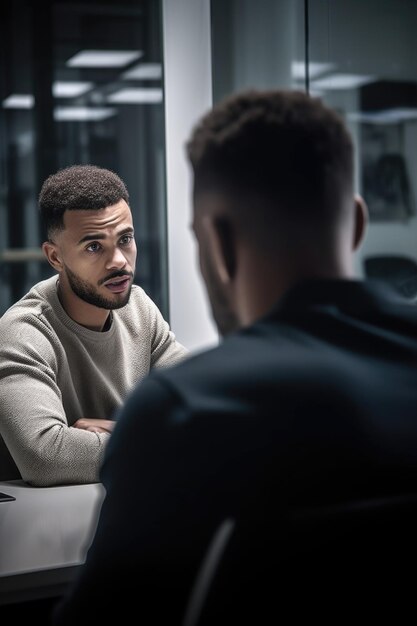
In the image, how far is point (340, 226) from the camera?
839 mm

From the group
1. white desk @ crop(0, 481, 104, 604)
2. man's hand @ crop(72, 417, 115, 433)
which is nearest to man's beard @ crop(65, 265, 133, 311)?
man's hand @ crop(72, 417, 115, 433)

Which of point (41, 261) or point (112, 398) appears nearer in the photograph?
point (112, 398)

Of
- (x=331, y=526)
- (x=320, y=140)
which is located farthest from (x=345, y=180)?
(x=331, y=526)

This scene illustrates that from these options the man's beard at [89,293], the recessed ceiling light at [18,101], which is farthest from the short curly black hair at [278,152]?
the recessed ceiling light at [18,101]

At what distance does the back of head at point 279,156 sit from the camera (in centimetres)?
82

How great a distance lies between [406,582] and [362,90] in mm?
2006

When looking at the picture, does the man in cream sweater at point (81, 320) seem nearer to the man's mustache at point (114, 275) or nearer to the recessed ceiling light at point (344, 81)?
the man's mustache at point (114, 275)

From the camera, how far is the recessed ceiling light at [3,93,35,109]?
678 cm

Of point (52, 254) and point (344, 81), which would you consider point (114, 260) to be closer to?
point (52, 254)

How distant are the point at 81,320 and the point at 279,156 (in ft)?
4.19

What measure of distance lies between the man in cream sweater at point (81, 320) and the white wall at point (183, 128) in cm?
53

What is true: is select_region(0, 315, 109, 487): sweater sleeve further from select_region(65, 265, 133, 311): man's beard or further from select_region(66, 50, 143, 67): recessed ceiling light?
select_region(66, 50, 143, 67): recessed ceiling light

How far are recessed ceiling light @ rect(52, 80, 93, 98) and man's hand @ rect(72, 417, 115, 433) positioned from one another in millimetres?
5836

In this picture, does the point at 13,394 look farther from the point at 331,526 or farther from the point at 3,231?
the point at 3,231
